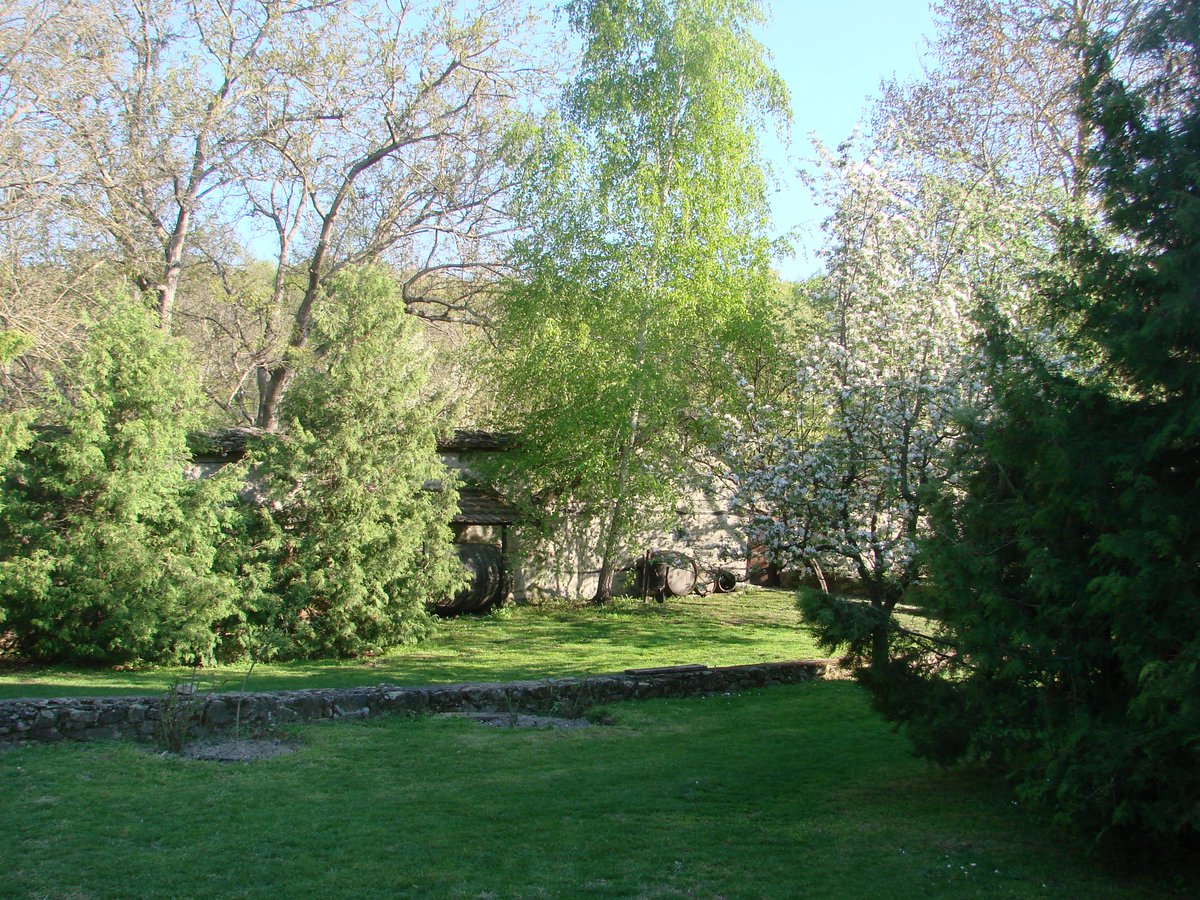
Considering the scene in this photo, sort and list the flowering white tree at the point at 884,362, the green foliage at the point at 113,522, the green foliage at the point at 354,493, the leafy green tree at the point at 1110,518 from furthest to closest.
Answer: the green foliage at the point at 354,493
the flowering white tree at the point at 884,362
the green foliage at the point at 113,522
the leafy green tree at the point at 1110,518

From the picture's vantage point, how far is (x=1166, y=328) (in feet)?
19.3

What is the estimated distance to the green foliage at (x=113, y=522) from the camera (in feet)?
41.5

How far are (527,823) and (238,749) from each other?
343cm

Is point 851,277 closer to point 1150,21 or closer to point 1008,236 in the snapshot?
point 1008,236

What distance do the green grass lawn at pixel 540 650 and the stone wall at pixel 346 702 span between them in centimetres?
116

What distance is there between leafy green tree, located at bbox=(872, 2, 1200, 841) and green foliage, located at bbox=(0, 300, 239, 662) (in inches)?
409

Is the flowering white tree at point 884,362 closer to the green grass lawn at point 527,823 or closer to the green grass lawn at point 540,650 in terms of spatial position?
the green grass lawn at point 540,650

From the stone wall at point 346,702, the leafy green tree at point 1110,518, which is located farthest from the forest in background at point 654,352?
the stone wall at point 346,702

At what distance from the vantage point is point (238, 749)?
891 cm

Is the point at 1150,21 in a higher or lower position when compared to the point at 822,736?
higher

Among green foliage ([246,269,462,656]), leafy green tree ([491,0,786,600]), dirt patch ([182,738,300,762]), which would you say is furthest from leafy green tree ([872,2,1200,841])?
leafy green tree ([491,0,786,600])

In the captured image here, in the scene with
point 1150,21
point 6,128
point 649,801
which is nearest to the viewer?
point 1150,21

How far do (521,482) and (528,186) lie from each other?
629cm

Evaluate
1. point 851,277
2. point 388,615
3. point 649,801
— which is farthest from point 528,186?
point 649,801
